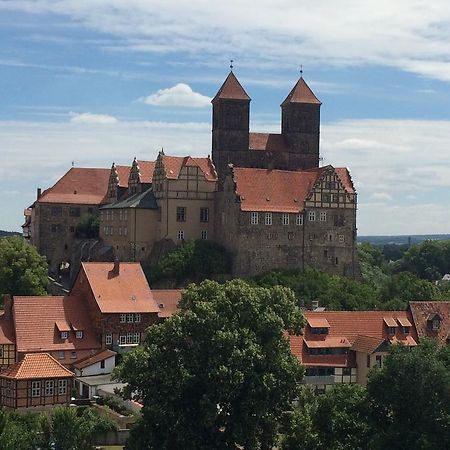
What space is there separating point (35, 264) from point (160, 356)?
3073cm

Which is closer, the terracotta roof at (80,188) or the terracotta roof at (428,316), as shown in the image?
the terracotta roof at (428,316)

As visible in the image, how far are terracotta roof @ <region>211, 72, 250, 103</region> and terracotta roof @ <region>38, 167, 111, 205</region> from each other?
12.5 m

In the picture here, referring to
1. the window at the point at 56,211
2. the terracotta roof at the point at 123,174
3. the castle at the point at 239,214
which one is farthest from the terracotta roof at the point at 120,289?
the window at the point at 56,211

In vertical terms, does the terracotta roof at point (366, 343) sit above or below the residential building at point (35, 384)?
above

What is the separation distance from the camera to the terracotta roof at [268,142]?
297ft

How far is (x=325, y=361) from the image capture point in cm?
5953

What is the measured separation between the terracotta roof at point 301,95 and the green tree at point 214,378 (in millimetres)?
46465

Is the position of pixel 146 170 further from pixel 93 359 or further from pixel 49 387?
pixel 49 387

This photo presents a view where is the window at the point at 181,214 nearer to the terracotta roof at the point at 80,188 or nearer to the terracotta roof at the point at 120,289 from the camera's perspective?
the terracotta roof at the point at 80,188

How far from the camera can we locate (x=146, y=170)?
86812 millimetres

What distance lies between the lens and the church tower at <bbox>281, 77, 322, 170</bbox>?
299 ft

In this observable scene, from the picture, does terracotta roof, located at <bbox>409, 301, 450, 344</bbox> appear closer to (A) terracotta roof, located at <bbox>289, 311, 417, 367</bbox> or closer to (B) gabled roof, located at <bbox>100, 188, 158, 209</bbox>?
(A) terracotta roof, located at <bbox>289, 311, 417, 367</bbox>

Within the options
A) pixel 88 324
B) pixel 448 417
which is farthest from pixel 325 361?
pixel 448 417

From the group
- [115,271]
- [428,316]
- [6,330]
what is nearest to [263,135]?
[115,271]
